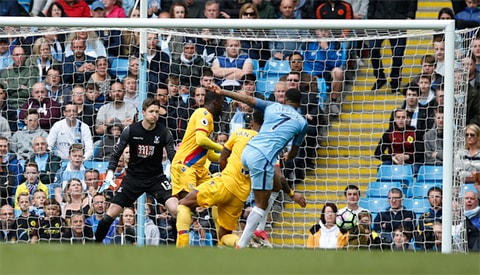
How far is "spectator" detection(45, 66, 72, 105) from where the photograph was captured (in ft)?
42.2

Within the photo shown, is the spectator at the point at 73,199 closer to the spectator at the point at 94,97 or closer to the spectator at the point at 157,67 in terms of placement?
the spectator at the point at 94,97

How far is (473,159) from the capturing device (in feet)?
A: 41.1

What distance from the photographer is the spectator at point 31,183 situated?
12688 mm

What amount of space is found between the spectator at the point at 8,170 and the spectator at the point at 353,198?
11.8ft

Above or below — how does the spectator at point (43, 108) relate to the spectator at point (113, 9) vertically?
below

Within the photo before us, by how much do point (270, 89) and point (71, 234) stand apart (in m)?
2.73

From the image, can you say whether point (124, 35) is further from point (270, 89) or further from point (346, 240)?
point (346, 240)

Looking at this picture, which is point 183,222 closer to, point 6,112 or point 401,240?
point 401,240

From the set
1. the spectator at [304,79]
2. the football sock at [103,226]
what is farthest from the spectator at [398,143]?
the football sock at [103,226]

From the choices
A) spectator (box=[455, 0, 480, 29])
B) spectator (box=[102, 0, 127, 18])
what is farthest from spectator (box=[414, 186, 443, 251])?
spectator (box=[102, 0, 127, 18])

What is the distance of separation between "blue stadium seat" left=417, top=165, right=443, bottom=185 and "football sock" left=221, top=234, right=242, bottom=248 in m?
2.29

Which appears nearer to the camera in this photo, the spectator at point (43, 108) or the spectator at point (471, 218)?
the spectator at point (471, 218)

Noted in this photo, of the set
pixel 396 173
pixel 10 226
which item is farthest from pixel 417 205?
pixel 10 226

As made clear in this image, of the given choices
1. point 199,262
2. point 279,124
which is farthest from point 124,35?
point 199,262
